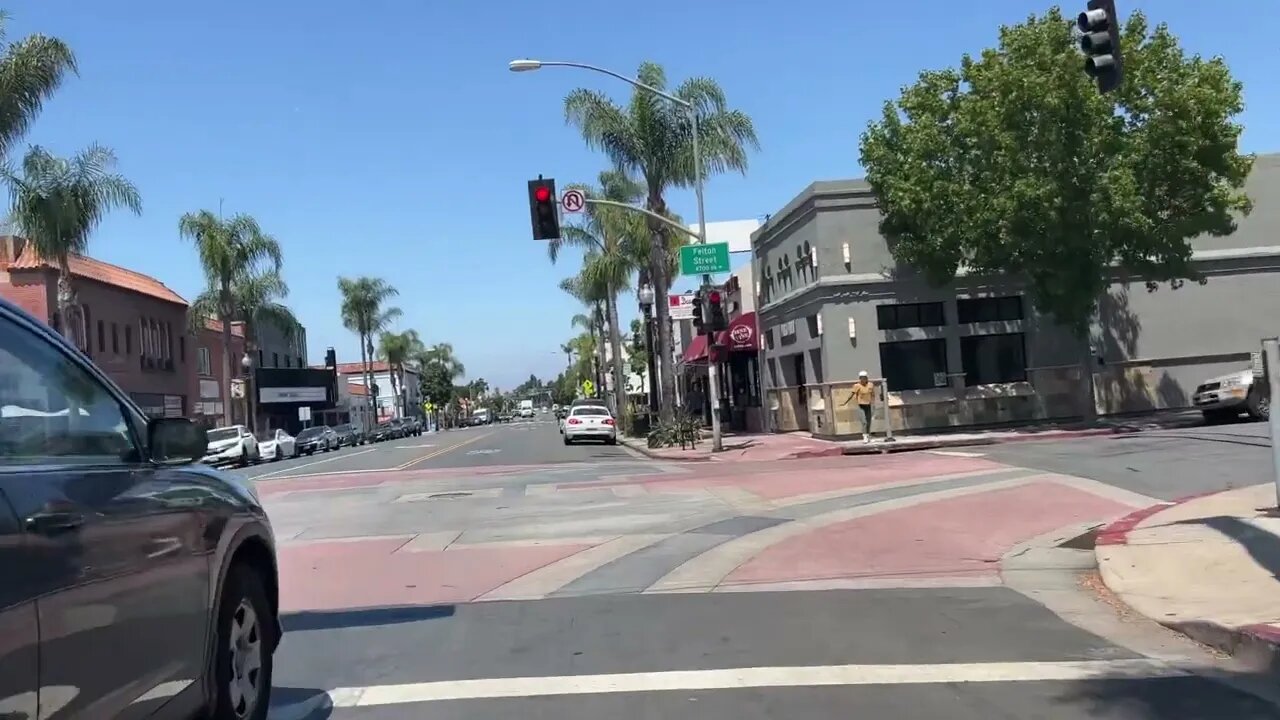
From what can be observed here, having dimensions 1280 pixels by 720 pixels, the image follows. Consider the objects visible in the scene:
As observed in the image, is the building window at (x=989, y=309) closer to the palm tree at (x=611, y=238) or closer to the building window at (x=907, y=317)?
the building window at (x=907, y=317)

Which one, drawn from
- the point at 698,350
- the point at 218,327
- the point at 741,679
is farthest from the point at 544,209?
the point at 218,327

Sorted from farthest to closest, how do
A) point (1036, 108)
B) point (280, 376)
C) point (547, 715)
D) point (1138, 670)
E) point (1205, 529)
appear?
point (280, 376)
point (1036, 108)
point (1205, 529)
point (1138, 670)
point (547, 715)

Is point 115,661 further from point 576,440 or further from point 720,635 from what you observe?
point 576,440

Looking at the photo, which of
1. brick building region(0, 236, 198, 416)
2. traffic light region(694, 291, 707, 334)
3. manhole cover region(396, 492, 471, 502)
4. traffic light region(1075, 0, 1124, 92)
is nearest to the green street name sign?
traffic light region(694, 291, 707, 334)

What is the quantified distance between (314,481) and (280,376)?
54.7 metres

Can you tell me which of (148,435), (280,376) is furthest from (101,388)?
(280,376)

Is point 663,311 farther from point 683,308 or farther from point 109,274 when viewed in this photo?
point 109,274

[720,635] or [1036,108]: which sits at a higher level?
[1036,108]

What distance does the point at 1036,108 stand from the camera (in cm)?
2497

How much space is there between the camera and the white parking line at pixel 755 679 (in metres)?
6.65

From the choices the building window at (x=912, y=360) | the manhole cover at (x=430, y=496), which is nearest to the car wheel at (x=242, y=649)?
the manhole cover at (x=430, y=496)

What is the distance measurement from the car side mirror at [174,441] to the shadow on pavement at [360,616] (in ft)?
13.8

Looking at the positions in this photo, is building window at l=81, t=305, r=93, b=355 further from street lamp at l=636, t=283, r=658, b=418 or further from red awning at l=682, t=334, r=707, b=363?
red awning at l=682, t=334, r=707, b=363

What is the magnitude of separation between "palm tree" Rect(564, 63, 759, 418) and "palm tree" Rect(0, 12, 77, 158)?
545 inches
